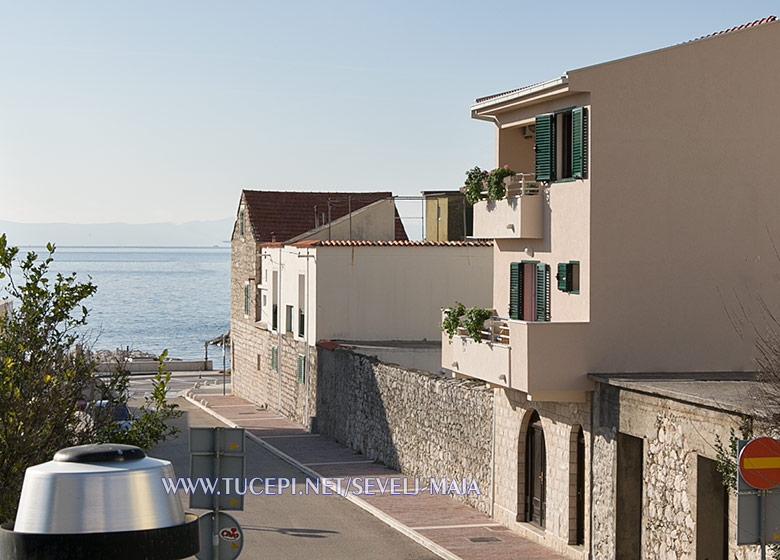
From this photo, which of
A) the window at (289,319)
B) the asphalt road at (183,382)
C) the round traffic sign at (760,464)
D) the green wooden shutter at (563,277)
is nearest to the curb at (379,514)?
the green wooden shutter at (563,277)

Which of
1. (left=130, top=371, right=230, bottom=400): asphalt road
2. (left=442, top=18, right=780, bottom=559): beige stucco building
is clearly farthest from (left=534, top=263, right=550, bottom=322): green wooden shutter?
(left=130, top=371, right=230, bottom=400): asphalt road

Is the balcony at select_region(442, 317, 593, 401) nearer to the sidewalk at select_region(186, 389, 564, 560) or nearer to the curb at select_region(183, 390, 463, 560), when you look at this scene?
the sidewalk at select_region(186, 389, 564, 560)

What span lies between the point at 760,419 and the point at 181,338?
135m

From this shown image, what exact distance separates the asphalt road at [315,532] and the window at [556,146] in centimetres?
752

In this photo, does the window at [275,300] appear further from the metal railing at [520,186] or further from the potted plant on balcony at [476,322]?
the potted plant on balcony at [476,322]

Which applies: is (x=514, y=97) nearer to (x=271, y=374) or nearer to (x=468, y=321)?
(x=468, y=321)

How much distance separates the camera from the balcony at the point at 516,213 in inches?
885

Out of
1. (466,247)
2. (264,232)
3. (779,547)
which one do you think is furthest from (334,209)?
(779,547)

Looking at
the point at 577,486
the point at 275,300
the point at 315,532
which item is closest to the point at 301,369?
the point at 275,300

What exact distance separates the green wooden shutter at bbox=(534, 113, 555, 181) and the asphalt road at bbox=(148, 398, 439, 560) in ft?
24.6

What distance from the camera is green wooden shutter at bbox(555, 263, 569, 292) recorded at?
2108 centimetres

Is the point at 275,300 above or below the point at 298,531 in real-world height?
above

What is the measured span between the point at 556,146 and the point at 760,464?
11960mm

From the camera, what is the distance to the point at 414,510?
25625mm
